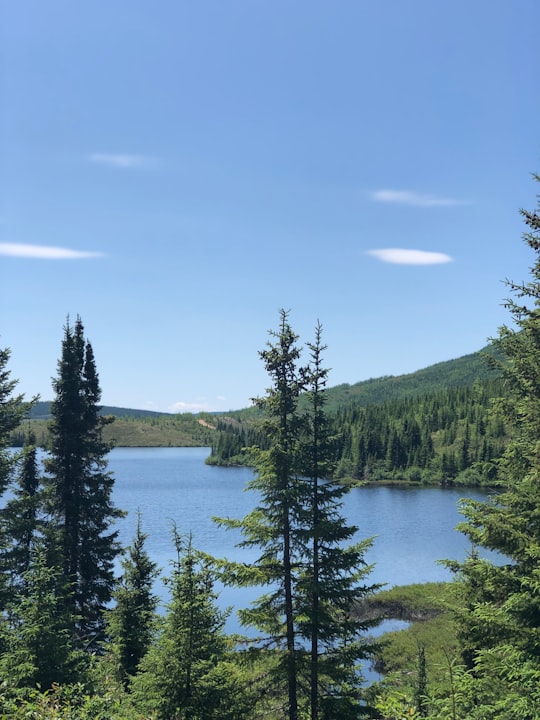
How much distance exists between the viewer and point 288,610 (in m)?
14.9

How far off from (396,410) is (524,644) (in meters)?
185

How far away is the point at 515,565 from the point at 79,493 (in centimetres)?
1860

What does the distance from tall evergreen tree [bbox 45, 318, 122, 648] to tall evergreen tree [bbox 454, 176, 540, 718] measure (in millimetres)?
16280

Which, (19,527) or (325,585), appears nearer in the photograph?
(325,585)

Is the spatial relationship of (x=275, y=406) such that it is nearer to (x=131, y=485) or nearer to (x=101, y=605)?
(x=101, y=605)

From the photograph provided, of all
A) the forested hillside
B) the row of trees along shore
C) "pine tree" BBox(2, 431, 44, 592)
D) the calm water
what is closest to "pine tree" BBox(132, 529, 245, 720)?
the row of trees along shore

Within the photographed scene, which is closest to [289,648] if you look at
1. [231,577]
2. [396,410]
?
[231,577]

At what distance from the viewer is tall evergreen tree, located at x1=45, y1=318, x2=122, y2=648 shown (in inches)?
949

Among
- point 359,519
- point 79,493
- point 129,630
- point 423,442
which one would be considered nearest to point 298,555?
point 129,630

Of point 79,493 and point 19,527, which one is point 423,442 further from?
point 19,527

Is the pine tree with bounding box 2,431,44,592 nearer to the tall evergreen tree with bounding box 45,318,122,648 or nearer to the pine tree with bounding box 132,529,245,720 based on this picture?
the tall evergreen tree with bounding box 45,318,122,648

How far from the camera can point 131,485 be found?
406 feet

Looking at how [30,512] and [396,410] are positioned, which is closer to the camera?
[30,512]

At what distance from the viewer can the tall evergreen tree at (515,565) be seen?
10609mm
